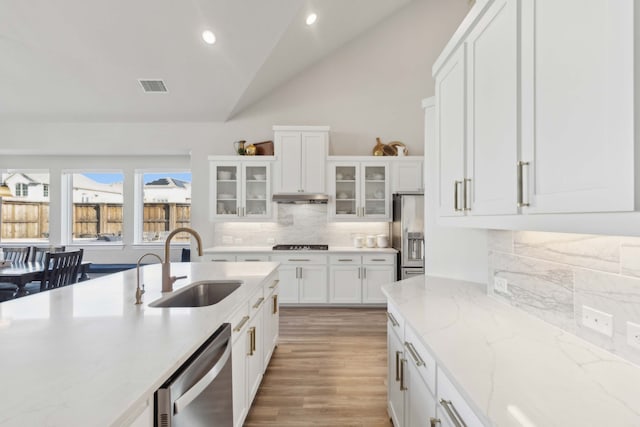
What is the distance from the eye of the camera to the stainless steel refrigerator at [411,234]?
181 inches

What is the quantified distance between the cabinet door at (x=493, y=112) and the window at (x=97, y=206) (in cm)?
649

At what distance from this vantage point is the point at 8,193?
494 cm

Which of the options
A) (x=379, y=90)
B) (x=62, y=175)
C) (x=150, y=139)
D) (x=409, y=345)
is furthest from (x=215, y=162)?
(x=409, y=345)

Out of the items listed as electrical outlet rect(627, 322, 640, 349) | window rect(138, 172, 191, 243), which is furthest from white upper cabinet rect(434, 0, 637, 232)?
window rect(138, 172, 191, 243)

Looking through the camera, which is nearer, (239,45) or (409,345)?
(409,345)

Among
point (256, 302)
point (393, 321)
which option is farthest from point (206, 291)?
point (393, 321)

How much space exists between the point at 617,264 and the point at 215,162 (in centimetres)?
475

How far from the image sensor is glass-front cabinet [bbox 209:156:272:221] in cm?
495

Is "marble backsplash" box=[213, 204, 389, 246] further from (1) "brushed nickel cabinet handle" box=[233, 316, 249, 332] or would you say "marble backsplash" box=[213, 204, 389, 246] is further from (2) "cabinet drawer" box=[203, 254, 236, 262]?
(1) "brushed nickel cabinet handle" box=[233, 316, 249, 332]

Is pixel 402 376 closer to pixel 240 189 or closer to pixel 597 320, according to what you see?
pixel 597 320

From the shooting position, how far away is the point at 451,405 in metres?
1.07

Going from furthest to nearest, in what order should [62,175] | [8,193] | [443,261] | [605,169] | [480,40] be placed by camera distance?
[62,175] < [8,193] < [443,261] < [480,40] < [605,169]

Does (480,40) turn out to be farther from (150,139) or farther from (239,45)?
(150,139)

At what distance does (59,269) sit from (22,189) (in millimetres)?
3671
